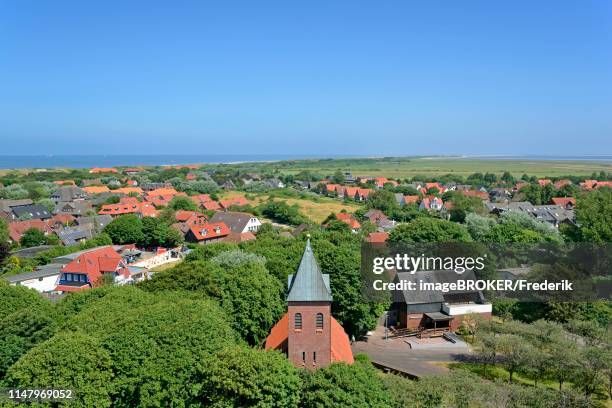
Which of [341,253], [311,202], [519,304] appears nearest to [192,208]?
[311,202]

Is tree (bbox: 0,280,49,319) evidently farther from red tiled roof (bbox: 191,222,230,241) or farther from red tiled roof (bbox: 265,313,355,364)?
red tiled roof (bbox: 191,222,230,241)

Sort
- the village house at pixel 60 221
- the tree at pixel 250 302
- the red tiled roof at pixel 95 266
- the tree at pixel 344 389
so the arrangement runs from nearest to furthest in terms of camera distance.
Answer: the tree at pixel 344 389
the tree at pixel 250 302
the red tiled roof at pixel 95 266
the village house at pixel 60 221

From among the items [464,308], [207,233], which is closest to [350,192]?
[207,233]

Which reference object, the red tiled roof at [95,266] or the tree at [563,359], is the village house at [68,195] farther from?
the tree at [563,359]

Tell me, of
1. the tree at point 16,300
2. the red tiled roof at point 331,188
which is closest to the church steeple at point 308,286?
the tree at point 16,300

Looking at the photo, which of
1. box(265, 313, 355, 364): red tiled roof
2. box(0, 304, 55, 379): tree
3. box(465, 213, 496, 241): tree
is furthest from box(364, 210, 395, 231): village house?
box(0, 304, 55, 379): tree

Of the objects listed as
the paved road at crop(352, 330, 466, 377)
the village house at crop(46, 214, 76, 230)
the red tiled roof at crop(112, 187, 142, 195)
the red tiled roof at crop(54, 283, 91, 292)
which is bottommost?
the paved road at crop(352, 330, 466, 377)

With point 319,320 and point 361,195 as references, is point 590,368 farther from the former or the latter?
point 361,195

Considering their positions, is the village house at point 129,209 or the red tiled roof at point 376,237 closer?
the red tiled roof at point 376,237
